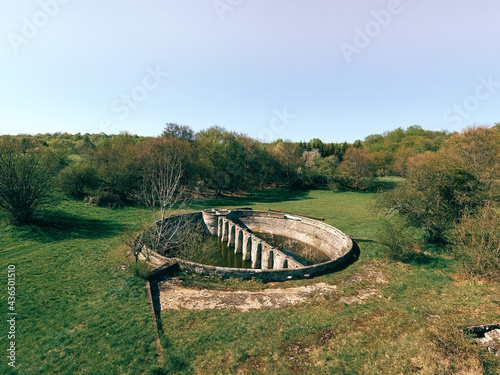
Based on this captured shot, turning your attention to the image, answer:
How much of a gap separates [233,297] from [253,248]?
10.7 metres

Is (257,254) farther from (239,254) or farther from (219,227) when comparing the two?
(219,227)

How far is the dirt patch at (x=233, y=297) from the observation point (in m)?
14.3

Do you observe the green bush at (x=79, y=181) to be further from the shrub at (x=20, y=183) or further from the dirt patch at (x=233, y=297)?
the dirt patch at (x=233, y=297)

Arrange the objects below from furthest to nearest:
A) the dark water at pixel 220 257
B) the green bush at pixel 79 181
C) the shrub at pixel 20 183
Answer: the green bush at pixel 79 181 → the dark water at pixel 220 257 → the shrub at pixel 20 183

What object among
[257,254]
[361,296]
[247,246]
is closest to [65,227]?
[247,246]

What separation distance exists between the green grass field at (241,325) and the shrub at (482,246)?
110 centimetres

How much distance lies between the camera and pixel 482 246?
1630cm

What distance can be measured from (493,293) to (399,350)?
997 centimetres

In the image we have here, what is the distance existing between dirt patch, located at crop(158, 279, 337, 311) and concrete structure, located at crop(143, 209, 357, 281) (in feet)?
6.05

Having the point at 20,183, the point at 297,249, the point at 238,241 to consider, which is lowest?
the point at 297,249

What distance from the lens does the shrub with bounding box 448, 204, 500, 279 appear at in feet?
52.3

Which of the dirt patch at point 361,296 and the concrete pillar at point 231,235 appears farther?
the concrete pillar at point 231,235

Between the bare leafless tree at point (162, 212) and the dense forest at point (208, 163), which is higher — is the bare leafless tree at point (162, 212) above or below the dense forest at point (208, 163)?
below
